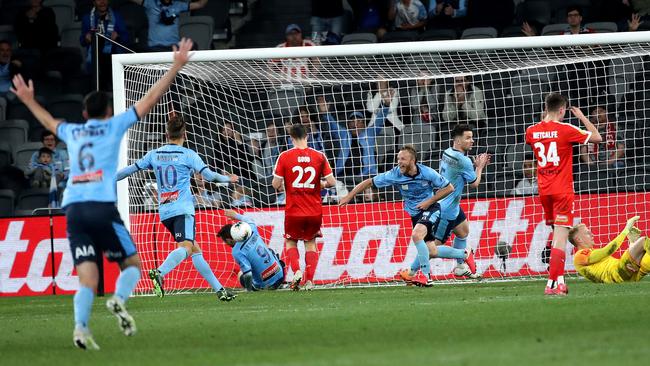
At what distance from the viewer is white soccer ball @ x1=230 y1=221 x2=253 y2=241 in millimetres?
16422

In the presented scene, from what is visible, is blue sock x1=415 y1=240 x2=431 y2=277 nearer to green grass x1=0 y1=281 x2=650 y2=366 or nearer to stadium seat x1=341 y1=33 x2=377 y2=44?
green grass x1=0 y1=281 x2=650 y2=366

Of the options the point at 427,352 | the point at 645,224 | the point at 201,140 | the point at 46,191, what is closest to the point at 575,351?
the point at 427,352

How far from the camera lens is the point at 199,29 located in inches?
921

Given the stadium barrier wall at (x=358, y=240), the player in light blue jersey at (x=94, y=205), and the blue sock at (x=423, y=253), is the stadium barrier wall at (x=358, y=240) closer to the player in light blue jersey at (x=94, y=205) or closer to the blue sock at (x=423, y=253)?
the blue sock at (x=423, y=253)

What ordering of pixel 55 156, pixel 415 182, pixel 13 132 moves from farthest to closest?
1. pixel 13 132
2. pixel 55 156
3. pixel 415 182

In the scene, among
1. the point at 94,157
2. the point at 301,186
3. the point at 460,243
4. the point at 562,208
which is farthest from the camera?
the point at 460,243

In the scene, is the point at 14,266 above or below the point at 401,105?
below

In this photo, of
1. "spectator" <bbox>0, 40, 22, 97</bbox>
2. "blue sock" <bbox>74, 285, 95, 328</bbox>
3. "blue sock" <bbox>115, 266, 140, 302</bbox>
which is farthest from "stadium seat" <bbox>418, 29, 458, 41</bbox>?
"blue sock" <bbox>74, 285, 95, 328</bbox>

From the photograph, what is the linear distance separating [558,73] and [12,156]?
32.7 ft

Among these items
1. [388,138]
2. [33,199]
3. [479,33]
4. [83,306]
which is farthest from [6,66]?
[83,306]

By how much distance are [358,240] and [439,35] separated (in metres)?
5.44

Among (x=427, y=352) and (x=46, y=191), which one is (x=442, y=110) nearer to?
(x=46, y=191)

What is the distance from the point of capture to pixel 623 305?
1114cm

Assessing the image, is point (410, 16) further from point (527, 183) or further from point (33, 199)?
point (33, 199)
